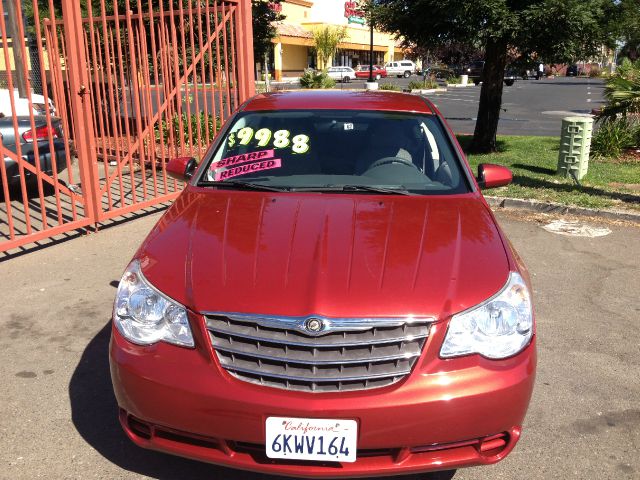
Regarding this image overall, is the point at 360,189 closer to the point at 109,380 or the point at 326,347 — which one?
the point at 326,347

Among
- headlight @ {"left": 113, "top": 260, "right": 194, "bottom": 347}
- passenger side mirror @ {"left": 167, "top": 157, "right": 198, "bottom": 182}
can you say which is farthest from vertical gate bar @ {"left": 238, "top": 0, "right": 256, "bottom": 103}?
headlight @ {"left": 113, "top": 260, "right": 194, "bottom": 347}

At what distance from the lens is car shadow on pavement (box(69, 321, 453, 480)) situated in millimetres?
2799

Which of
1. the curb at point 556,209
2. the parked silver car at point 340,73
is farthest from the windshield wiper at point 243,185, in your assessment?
the parked silver car at point 340,73

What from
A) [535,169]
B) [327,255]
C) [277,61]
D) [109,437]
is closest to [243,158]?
[327,255]

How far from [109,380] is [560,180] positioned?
7.69 metres

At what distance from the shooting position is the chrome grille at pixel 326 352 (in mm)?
2291

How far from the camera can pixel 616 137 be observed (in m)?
11.5

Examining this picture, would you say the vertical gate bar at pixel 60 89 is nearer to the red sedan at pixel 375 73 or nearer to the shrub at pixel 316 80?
the shrub at pixel 316 80

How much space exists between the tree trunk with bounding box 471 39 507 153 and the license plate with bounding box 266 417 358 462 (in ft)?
31.8

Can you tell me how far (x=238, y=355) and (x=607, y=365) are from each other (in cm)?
268

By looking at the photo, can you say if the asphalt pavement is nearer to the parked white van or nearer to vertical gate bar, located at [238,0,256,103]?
vertical gate bar, located at [238,0,256,103]

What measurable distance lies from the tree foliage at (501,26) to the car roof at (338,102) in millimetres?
5846

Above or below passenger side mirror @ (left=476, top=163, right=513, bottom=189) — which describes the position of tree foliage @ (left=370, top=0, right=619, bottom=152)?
above

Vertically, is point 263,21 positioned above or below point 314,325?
above
